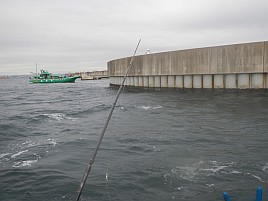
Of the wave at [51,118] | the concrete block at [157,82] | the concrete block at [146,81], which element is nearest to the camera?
the wave at [51,118]

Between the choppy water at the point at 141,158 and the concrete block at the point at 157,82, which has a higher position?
the concrete block at the point at 157,82

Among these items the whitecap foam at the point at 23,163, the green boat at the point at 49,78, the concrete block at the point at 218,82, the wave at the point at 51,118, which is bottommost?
the whitecap foam at the point at 23,163

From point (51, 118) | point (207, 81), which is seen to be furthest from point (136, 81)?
point (51, 118)

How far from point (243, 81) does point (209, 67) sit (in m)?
3.60

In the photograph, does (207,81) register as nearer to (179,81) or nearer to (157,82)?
(179,81)

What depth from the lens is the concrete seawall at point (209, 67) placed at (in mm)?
24734

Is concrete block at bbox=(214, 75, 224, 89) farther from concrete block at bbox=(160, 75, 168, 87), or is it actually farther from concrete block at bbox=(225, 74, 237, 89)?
concrete block at bbox=(160, 75, 168, 87)

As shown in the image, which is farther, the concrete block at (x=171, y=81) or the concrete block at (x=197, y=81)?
the concrete block at (x=171, y=81)

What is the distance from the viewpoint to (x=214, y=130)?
1230 cm

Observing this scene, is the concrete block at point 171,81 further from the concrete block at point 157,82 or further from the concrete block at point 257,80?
the concrete block at point 257,80

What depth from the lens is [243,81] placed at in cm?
2577

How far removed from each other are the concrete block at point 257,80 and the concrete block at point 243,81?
0.46m

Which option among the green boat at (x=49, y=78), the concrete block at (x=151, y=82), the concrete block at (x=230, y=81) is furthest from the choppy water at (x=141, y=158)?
the green boat at (x=49, y=78)

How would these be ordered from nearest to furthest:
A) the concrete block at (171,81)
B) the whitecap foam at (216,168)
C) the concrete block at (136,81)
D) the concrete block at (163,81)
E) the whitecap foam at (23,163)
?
the whitecap foam at (216,168) → the whitecap foam at (23,163) → the concrete block at (171,81) → the concrete block at (163,81) → the concrete block at (136,81)
